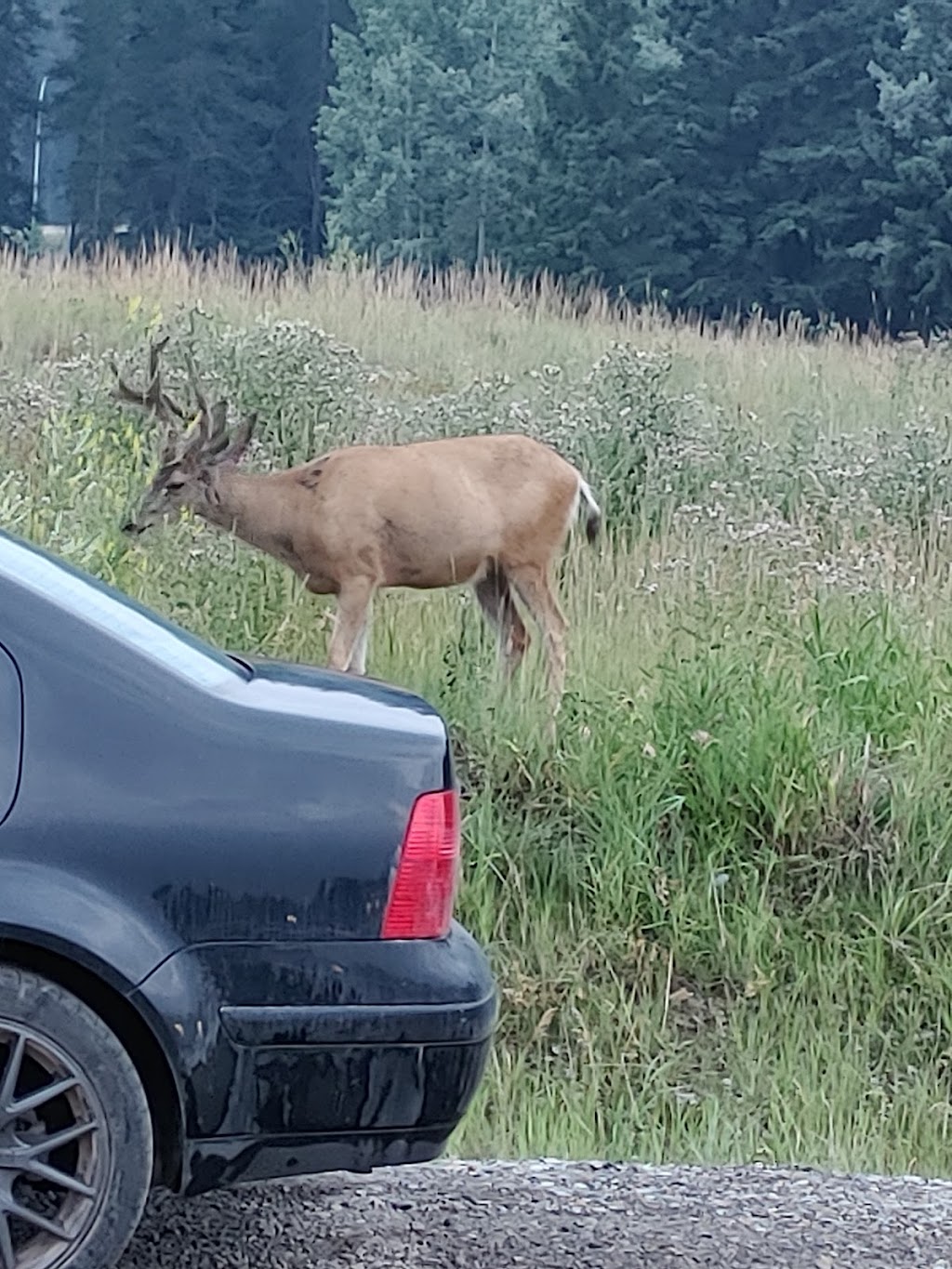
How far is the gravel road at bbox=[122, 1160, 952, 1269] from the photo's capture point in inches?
176

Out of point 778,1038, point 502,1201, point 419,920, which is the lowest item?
point 778,1038

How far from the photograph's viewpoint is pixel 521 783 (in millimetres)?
8328

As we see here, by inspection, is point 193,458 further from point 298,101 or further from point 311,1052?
point 298,101

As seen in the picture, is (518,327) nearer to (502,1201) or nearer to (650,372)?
(650,372)

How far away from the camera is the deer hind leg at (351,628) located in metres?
9.63

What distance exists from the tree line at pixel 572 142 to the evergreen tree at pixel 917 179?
0.05 metres

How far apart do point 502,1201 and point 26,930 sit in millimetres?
1536

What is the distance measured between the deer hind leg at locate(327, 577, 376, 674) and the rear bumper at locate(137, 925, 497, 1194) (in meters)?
5.36

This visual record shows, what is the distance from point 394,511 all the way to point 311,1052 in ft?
21.0

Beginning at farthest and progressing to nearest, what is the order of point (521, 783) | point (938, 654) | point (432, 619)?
point (432, 619) < point (938, 654) < point (521, 783)

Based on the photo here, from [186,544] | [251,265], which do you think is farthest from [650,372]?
[251,265]

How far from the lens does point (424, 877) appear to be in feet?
13.5

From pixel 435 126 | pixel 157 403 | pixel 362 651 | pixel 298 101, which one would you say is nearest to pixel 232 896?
pixel 362 651

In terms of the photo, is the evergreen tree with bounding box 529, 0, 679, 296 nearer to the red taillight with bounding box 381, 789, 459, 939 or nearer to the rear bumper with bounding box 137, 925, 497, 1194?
the red taillight with bounding box 381, 789, 459, 939
